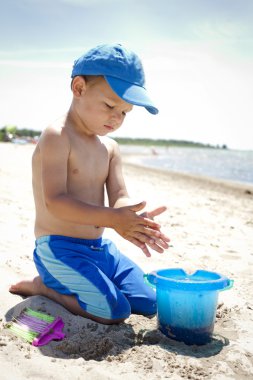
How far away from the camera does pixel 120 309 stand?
7.92ft

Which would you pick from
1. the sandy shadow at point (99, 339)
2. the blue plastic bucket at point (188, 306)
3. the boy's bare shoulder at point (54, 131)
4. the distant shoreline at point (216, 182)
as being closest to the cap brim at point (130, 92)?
the boy's bare shoulder at point (54, 131)

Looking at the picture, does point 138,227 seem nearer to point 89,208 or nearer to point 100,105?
point 89,208

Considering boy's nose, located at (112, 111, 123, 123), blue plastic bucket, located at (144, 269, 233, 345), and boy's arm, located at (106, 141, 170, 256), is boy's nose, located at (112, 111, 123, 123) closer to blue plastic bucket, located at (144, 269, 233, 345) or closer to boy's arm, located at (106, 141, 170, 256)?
boy's arm, located at (106, 141, 170, 256)

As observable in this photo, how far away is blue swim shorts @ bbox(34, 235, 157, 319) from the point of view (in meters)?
2.41

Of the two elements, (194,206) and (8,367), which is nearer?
(8,367)

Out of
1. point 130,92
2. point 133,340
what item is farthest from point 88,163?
point 133,340

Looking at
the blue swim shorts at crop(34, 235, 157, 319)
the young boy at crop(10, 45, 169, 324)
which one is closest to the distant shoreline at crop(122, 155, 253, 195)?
the blue swim shorts at crop(34, 235, 157, 319)

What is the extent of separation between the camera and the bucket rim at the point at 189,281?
212cm

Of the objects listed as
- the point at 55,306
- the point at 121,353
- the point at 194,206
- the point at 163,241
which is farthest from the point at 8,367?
the point at 194,206

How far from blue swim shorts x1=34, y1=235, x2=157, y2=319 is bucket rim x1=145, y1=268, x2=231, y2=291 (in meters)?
0.27

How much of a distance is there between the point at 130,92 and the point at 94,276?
101 cm

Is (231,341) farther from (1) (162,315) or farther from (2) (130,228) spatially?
(2) (130,228)

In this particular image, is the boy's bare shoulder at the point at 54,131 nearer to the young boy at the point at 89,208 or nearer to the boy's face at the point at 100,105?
the young boy at the point at 89,208

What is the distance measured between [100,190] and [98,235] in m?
0.28
